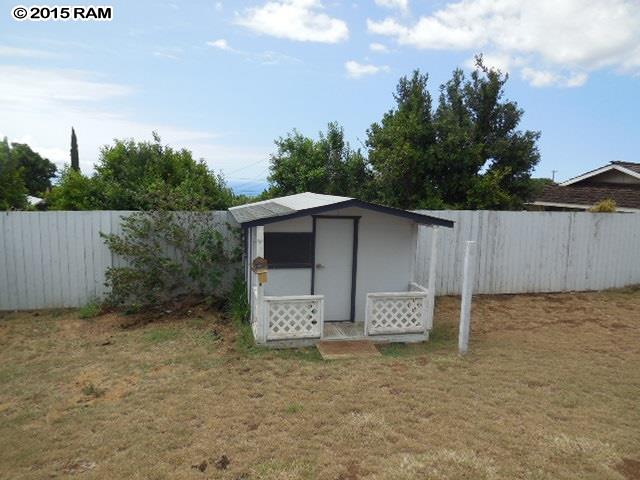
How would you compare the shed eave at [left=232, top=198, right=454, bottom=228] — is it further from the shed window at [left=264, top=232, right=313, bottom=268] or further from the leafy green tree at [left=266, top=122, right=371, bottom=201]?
the leafy green tree at [left=266, top=122, right=371, bottom=201]

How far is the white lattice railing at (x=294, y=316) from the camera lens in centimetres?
667

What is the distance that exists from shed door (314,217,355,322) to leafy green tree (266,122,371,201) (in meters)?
8.34

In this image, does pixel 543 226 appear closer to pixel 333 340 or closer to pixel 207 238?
pixel 333 340

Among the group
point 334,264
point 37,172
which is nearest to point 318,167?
point 334,264

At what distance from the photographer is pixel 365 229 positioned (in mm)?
7578

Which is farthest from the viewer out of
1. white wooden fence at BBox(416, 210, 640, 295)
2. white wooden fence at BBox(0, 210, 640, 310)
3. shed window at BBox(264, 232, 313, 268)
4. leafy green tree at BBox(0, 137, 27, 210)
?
leafy green tree at BBox(0, 137, 27, 210)

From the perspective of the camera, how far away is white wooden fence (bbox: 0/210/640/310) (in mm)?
8344

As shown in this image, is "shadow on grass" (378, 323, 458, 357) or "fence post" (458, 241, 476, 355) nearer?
"fence post" (458, 241, 476, 355)

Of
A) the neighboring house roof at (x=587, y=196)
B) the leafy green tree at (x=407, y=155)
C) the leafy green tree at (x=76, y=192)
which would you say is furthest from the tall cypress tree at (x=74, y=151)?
the neighboring house roof at (x=587, y=196)

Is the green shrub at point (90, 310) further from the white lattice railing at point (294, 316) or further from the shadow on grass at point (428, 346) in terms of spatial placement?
the shadow on grass at point (428, 346)

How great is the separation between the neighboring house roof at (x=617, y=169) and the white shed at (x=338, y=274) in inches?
513

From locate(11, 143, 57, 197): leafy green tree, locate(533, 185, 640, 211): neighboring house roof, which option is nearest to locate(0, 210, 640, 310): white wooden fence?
locate(533, 185, 640, 211): neighboring house roof

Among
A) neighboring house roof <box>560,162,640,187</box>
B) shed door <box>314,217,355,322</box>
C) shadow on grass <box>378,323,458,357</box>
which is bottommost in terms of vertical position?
shadow on grass <box>378,323,458,357</box>

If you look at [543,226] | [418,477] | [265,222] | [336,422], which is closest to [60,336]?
[265,222]
